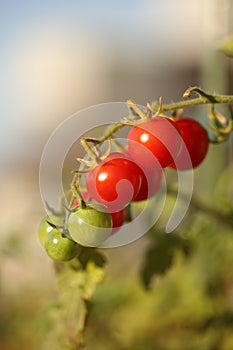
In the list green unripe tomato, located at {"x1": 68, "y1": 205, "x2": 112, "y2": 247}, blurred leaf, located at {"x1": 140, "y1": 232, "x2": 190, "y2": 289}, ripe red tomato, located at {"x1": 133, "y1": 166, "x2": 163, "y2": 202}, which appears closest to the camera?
green unripe tomato, located at {"x1": 68, "y1": 205, "x2": 112, "y2": 247}

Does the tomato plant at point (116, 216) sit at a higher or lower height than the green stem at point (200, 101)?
lower

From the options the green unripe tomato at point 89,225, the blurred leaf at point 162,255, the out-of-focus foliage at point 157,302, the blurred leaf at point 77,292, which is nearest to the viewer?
the green unripe tomato at point 89,225

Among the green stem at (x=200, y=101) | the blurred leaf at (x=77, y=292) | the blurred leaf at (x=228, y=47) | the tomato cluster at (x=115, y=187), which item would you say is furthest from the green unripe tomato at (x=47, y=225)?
the blurred leaf at (x=228, y=47)

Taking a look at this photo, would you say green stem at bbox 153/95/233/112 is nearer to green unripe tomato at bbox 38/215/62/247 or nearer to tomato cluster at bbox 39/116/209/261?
tomato cluster at bbox 39/116/209/261

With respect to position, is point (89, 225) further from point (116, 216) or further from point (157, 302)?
point (157, 302)

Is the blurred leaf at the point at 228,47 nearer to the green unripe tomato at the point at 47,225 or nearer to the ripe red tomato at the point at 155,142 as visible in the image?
the ripe red tomato at the point at 155,142

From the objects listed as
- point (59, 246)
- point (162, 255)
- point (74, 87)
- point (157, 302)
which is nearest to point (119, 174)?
point (59, 246)

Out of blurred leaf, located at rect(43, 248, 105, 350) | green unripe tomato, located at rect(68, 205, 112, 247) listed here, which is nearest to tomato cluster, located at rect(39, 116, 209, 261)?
green unripe tomato, located at rect(68, 205, 112, 247)
